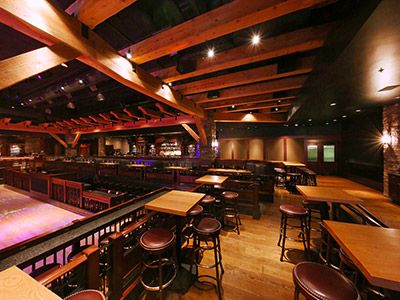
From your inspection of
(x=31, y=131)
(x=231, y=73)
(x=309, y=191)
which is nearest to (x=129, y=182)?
(x=231, y=73)

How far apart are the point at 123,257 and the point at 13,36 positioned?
4.58 metres

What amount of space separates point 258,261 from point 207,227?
4.33ft

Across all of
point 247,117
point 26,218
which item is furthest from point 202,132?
point 26,218

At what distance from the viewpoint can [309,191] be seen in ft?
8.52

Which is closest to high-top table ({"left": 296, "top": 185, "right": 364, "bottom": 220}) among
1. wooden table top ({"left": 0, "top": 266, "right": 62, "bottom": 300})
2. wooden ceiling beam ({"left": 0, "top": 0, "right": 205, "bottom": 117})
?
wooden table top ({"left": 0, "top": 266, "right": 62, "bottom": 300})

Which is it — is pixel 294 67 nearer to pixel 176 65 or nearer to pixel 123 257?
pixel 176 65

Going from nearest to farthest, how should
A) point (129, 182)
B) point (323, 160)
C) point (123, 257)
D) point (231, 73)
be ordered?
point (123, 257), point (231, 73), point (129, 182), point (323, 160)

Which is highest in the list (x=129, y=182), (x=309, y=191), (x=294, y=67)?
(x=294, y=67)

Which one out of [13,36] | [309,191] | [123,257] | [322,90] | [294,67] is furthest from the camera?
[322,90]

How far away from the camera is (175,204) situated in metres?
1.95

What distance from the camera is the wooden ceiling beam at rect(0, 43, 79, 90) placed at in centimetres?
160

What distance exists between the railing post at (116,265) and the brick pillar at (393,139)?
7734mm

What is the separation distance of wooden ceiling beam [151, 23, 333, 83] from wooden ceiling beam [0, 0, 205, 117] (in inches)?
54.8

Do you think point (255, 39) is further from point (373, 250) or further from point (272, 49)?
point (373, 250)
